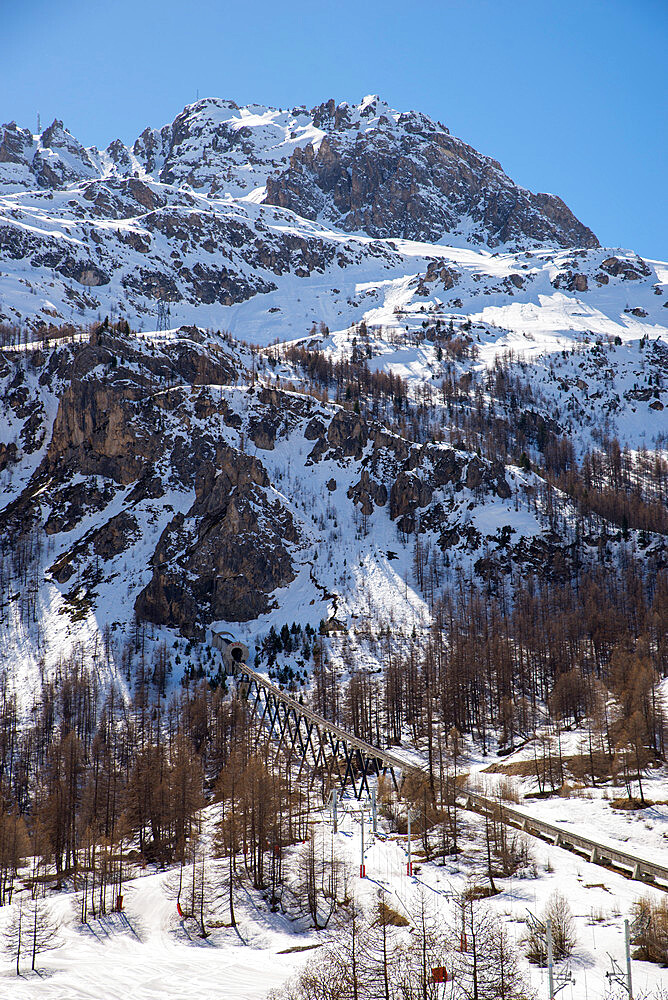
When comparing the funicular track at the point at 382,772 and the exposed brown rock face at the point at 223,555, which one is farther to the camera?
the exposed brown rock face at the point at 223,555

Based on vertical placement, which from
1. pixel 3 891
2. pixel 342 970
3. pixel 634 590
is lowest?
pixel 3 891

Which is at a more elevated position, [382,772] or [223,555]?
[223,555]

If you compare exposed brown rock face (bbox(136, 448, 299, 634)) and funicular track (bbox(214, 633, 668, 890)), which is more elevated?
exposed brown rock face (bbox(136, 448, 299, 634))

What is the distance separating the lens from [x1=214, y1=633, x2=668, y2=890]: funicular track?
52.8 meters

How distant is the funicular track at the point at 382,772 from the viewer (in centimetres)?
5275

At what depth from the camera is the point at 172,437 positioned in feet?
654

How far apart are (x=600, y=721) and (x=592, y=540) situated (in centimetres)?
9669

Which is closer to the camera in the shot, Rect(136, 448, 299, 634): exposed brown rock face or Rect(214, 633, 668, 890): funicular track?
Rect(214, 633, 668, 890): funicular track

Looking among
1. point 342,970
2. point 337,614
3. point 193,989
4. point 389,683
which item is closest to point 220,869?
point 193,989

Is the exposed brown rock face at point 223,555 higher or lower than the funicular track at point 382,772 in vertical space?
higher

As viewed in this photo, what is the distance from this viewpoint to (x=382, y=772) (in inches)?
3226

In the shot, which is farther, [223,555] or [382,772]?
[223,555]

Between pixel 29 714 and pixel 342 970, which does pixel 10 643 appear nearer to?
pixel 29 714

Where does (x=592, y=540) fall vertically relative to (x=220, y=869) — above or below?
above
